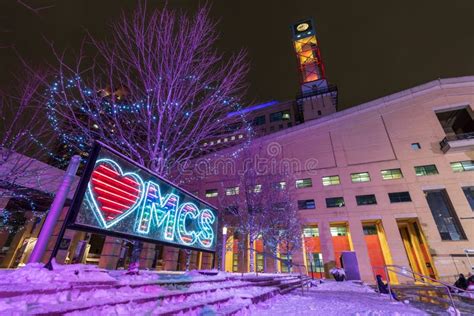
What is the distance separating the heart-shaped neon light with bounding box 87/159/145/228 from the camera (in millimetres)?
3886

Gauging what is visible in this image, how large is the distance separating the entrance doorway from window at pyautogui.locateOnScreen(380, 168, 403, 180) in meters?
5.13

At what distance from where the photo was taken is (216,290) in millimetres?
4691

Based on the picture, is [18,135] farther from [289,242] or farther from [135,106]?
[289,242]

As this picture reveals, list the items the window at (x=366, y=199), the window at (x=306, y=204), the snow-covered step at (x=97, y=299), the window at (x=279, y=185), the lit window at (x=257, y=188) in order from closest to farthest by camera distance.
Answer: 1. the snow-covered step at (x=97, y=299)
2. the lit window at (x=257, y=188)
3. the window at (x=279, y=185)
4. the window at (x=366, y=199)
5. the window at (x=306, y=204)

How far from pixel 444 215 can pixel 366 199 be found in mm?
7210

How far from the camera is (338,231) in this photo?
25906 millimetres

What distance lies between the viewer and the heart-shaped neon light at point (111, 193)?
3886 mm

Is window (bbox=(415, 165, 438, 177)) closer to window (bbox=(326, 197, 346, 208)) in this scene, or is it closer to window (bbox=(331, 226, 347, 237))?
window (bbox=(326, 197, 346, 208))

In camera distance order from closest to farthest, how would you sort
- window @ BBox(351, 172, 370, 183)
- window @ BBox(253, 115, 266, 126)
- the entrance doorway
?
the entrance doorway, window @ BBox(351, 172, 370, 183), window @ BBox(253, 115, 266, 126)

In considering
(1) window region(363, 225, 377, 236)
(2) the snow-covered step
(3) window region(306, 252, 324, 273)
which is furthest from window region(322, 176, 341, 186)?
(2) the snow-covered step

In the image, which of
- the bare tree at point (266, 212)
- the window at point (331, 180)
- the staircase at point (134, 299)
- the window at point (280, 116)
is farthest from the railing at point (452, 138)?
the staircase at point (134, 299)

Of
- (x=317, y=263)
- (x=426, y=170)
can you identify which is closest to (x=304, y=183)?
(x=317, y=263)

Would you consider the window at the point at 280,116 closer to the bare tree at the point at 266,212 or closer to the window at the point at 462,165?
the bare tree at the point at 266,212

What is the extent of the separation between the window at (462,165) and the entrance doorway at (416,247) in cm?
741
